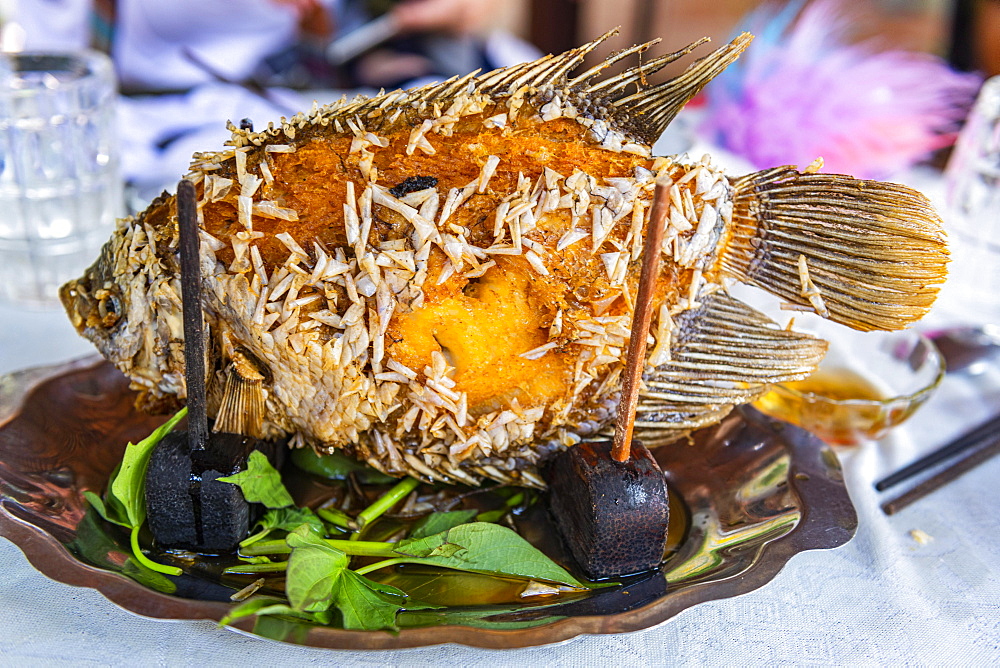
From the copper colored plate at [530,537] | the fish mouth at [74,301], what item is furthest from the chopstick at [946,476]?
the fish mouth at [74,301]

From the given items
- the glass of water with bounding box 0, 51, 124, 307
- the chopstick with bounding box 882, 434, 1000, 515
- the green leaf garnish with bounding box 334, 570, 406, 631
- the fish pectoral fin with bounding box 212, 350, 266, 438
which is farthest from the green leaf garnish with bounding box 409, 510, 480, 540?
the glass of water with bounding box 0, 51, 124, 307

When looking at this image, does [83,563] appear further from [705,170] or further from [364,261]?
[705,170]

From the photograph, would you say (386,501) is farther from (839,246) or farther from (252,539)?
(839,246)

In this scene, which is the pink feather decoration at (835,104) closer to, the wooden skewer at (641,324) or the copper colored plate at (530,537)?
the copper colored plate at (530,537)

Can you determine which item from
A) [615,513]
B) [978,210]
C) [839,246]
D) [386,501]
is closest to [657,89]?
[839,246]

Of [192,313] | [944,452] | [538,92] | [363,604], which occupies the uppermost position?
[538,92]

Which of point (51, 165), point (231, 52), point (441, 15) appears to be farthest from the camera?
point (441, 15)
